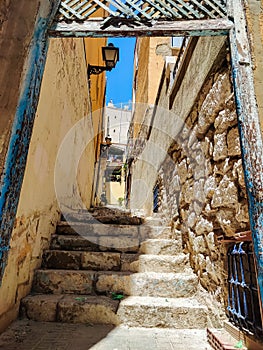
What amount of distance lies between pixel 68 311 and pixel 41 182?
1.16 metres

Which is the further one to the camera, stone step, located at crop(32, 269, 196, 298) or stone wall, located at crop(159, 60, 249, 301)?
stone step, located at crop(32, 269, 196, 298)

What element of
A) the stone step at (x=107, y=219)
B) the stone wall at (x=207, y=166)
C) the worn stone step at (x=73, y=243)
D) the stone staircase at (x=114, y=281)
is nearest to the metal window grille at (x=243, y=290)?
the stone wall at (x=207, y=166)

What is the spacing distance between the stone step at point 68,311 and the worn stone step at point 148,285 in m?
0.26

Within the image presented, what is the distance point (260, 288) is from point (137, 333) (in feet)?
3.82

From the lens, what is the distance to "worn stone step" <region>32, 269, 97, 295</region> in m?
2.15

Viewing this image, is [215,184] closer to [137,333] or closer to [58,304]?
[137,333]

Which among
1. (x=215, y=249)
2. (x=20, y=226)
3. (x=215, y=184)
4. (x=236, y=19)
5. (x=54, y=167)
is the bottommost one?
(x=215, y=249)

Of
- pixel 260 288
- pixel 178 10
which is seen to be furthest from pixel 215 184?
pixel 178 10

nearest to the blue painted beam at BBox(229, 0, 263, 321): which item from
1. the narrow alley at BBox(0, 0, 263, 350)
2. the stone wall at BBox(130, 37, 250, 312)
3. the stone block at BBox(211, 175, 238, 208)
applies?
the narrow alley at BBox(0, 0, 263, 350)

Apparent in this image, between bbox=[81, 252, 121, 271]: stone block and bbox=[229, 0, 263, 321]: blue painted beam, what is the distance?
1.71 meters

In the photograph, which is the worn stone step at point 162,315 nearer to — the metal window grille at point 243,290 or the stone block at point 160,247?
the metal window grille at point 243,290

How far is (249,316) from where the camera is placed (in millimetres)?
1388

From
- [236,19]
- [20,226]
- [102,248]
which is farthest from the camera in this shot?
Answer: [102,248]

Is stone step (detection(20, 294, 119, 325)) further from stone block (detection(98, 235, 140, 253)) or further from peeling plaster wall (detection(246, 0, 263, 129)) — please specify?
peeling plaster wall (detection(246, 0, 263, 129))
